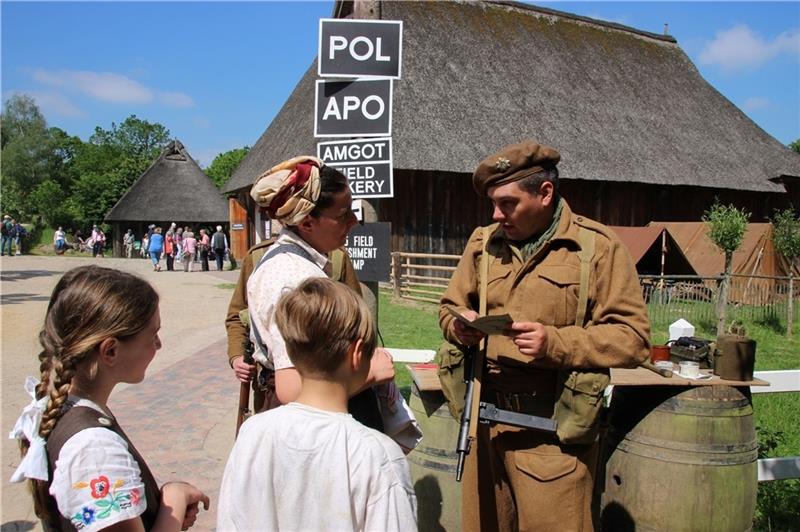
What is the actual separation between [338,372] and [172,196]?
37.5 m

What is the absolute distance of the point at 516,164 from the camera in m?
2.55

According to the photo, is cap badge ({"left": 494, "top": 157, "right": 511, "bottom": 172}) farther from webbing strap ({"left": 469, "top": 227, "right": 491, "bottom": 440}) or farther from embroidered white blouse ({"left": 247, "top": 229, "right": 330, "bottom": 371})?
embroidered white blouse ({"left": 247, "top": 229, "right": 330, "bottom": 371})

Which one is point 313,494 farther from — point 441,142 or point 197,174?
point 197,174

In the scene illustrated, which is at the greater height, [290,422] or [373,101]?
[373,101]

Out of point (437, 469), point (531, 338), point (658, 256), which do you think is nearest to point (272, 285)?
point (531, 338)

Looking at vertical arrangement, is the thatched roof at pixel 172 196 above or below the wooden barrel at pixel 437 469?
above

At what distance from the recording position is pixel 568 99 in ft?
76.5

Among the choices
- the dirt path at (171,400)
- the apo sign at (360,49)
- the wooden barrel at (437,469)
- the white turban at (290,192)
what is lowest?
the dirt path at (171,400)

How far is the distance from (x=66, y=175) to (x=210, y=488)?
70556 mm

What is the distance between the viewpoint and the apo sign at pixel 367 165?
435 cm

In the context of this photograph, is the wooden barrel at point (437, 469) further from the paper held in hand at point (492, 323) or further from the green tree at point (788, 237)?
the green tree at point (788, 237)

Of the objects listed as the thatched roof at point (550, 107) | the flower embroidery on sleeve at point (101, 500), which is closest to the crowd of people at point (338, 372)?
the flower embroidery on sleeve at point (101, 500)

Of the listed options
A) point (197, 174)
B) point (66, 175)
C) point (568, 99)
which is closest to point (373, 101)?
point (568, 99)

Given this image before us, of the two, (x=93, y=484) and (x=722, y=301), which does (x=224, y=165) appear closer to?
(x=722, y=301)
